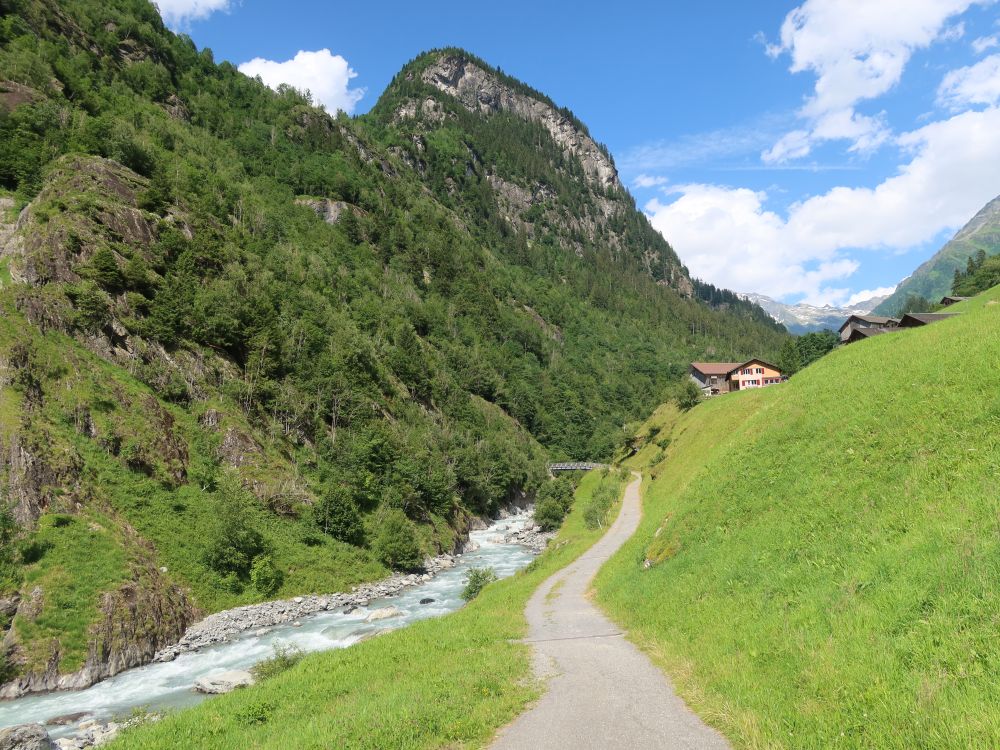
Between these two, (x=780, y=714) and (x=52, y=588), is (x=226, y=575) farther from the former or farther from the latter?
(x=780, y=714)

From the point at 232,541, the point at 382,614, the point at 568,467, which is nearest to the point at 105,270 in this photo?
the point at 232,541

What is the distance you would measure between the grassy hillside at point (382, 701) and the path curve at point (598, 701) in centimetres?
67

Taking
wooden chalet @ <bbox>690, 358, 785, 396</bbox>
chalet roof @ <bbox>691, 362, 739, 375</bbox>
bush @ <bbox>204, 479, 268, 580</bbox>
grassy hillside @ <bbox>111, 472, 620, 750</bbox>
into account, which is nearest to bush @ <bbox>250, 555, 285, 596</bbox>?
bush @ <bbox>204, 479, 268, 580</bbox>

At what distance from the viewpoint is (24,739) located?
687 inches

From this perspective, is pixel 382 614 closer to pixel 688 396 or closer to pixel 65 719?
pixel 65 719

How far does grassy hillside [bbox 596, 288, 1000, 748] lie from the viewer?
798cm

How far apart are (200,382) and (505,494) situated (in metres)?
62.3

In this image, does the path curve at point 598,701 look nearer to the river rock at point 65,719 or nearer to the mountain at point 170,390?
the river rock at point 65,719

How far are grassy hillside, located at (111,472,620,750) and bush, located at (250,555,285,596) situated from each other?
2603 centimetres

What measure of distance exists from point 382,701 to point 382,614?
2956 cm

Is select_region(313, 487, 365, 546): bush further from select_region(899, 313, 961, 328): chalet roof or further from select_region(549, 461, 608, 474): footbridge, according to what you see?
select_region(549, 461, 608, 474): footbridge

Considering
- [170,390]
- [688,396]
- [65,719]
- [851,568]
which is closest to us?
[851,568]

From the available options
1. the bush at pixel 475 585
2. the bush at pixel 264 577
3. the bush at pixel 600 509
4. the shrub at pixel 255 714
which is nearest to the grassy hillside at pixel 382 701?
the shrub at pixel 255 714

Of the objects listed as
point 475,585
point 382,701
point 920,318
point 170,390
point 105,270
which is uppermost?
point 105,270
